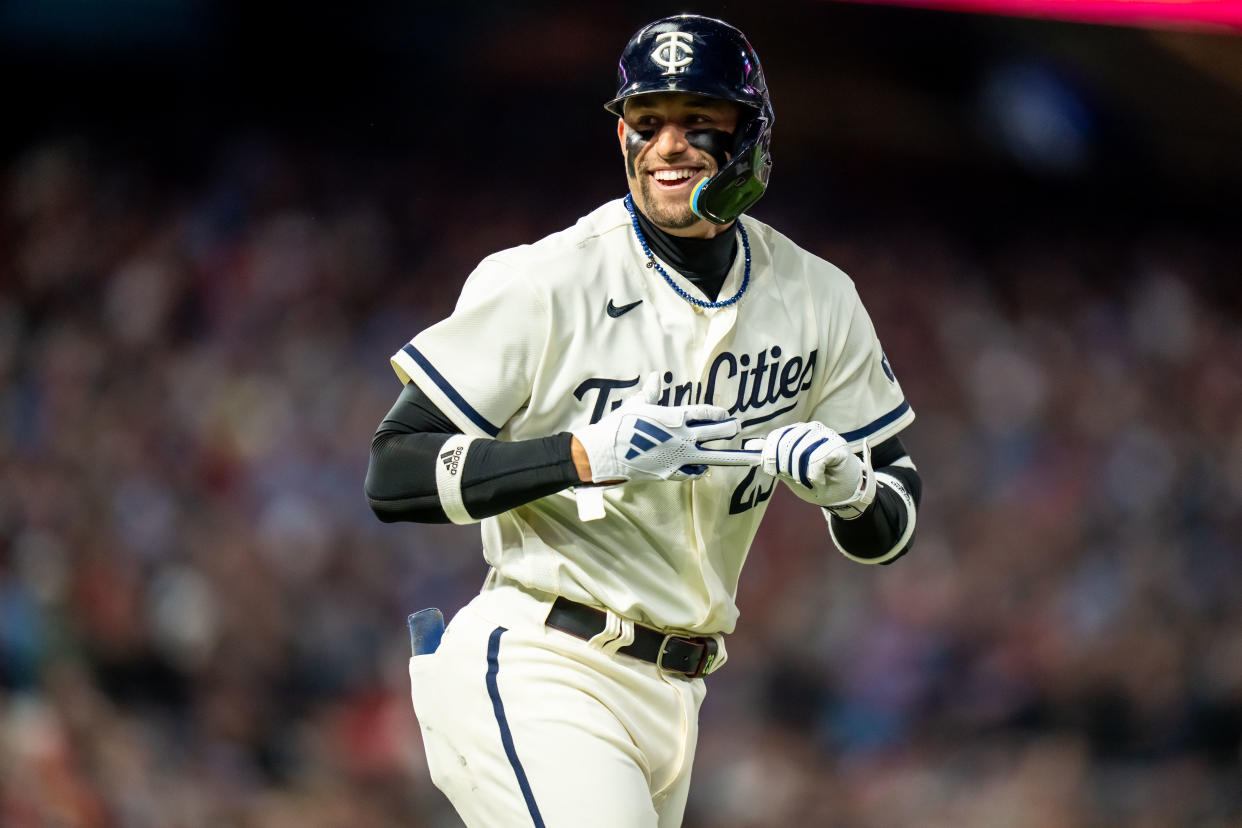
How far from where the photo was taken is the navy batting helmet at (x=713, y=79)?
95.3 inches

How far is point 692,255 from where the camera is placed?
2.53 metres

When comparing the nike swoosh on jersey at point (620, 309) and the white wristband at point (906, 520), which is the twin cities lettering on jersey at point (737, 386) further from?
the white wristband at point (906, 520)

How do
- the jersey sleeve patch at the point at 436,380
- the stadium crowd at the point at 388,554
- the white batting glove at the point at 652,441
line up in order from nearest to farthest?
the white batting glove at the point at 652,441, the jersey sleeve patch at the point at 436,380, the stadium crowd at the point at 388,554

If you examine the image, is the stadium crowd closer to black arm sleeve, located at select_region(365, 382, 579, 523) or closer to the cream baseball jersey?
the cream baseball jersey

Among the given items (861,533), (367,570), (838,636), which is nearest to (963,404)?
(838,636)

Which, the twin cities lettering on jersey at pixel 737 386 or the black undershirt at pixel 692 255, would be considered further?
the black undershirt at pixel 692 255

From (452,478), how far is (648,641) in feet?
1.52

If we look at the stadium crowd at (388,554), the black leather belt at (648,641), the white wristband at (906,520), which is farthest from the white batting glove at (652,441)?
the stadium crowd at (388,554)

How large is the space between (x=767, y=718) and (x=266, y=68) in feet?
10.9

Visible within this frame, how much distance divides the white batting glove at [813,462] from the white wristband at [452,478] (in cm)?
48

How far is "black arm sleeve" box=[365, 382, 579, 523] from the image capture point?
7.14 feet

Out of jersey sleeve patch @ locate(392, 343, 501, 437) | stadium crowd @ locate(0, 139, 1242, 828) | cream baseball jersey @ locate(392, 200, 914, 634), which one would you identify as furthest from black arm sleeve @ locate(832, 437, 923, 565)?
stadium crowd @ locate(0, 139, 1242, 828)

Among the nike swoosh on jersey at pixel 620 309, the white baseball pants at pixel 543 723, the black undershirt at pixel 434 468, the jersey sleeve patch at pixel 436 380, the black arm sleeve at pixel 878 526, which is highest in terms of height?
the nike swoosh on jersey at pixel 620 309

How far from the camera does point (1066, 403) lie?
6305 millimetres
